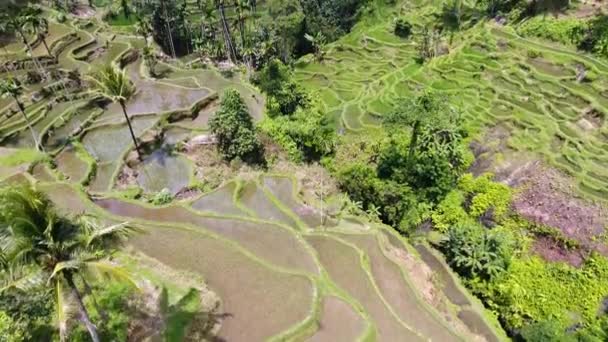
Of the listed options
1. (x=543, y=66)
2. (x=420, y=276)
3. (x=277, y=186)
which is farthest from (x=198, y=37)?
(x=420, y=276)

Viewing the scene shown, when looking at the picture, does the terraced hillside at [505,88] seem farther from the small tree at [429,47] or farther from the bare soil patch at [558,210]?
the small tree at [429,47]

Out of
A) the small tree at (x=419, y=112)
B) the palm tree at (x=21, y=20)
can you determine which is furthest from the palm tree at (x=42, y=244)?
the palm tree at (x=21, y=20)

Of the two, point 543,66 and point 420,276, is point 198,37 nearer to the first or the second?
point 543,66

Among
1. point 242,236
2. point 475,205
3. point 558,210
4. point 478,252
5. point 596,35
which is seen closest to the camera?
point 242,236

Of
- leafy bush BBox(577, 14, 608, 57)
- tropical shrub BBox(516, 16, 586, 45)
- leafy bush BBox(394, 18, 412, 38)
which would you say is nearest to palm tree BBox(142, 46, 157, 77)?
leafy bush BBox(394, 18, 412, 38)

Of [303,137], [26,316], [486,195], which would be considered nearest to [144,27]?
[303,137]

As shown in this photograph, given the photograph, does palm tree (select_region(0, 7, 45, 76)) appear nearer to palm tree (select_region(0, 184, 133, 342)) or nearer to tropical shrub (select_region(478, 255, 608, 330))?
palm tree (select_region(0, 184, 133, 342))

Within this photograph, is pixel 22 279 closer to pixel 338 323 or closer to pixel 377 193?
pixel 338 323
